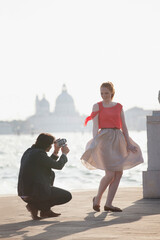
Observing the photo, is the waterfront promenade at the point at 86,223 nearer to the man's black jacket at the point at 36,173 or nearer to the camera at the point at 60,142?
the man's black jacket at the point at 36,173

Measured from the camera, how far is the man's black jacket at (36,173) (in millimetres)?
5445

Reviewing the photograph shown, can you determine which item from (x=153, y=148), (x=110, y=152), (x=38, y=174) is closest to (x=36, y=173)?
(x=38, y=174)

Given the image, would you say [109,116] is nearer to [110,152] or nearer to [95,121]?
[95,121]

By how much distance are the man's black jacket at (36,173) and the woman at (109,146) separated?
1.66ft

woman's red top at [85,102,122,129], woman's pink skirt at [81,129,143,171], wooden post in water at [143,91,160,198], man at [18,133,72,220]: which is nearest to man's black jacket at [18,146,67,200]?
man at [18,133,72,220]

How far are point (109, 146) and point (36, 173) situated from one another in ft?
2.70

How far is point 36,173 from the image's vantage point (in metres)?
5.46

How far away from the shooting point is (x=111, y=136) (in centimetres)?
584

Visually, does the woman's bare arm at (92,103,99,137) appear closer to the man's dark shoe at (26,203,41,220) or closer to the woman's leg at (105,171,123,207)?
the woman's leg at (105,171,123,207)

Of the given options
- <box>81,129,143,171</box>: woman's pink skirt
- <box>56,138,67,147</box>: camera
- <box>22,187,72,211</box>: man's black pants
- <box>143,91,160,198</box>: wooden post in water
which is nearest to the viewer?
<box>56,138,67,147</box>: camera

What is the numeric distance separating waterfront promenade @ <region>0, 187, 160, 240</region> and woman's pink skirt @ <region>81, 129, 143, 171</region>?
19.1 inches

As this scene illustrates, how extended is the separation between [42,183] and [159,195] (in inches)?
91.8

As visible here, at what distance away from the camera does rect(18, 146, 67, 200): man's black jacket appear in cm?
545

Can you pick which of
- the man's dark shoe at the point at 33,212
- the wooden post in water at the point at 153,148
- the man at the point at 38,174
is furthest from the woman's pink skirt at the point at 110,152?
the wooden post in water at the point at 153,148
